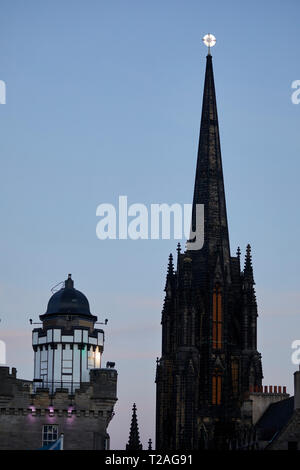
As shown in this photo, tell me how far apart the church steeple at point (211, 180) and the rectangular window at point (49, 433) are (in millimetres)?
55016

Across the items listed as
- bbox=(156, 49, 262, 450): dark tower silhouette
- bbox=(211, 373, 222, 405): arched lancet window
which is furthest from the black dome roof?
bbox=(211, 373, 222, 405): arched lancet window

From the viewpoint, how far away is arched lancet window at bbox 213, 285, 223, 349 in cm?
13475

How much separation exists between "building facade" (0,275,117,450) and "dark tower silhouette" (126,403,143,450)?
4744 cm

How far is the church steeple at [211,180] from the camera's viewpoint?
460 ft

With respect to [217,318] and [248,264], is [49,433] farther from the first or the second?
[248,264]

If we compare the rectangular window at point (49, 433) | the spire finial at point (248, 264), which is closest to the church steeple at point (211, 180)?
the spire finial at point (248, 264)

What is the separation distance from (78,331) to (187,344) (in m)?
46.7

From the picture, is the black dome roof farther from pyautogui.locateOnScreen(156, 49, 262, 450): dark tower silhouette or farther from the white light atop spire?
the white light atop spire

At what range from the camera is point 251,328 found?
136 m

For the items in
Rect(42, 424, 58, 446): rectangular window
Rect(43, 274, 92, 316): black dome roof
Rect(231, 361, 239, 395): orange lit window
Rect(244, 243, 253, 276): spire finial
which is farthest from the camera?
Rect(244, 243, 253, 276): spire finial

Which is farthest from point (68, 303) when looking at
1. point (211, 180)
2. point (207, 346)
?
point (211, 180)

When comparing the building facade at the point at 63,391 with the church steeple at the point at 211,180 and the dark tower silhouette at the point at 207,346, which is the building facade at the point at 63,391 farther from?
the church steeple at the point at 211,180
